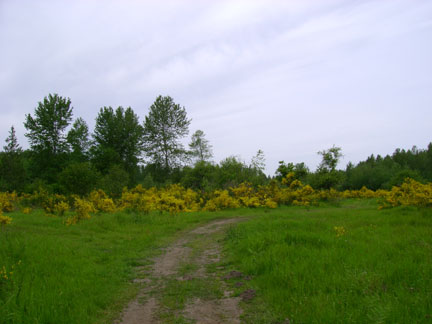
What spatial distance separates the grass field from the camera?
4172mm

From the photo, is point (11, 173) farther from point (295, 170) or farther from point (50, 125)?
point (295, 170)

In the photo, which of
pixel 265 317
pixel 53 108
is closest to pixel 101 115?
pixel 53 108

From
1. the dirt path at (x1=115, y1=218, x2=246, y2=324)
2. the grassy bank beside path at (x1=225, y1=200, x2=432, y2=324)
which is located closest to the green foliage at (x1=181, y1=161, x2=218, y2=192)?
the grassy bank beside path at (x1=225, y1=200, x2=432, y2=324)

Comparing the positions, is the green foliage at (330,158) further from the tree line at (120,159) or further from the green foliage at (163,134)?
the green foliage at (163,134)

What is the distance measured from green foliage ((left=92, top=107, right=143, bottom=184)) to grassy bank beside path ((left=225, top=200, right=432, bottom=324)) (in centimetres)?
3371

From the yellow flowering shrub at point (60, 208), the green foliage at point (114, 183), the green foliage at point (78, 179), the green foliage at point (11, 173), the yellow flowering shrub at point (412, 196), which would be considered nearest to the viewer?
the yellow flowering shrub at point (412, 196)

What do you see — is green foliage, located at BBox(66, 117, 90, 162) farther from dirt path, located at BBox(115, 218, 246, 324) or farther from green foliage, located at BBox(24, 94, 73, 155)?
dirt path, located at BBox(115, 218, 246, 324)

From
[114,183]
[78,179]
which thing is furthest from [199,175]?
[78,179]

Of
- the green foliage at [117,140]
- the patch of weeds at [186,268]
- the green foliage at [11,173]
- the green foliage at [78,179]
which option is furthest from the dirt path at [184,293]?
the green foliage at [117,140]

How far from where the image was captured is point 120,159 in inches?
1609

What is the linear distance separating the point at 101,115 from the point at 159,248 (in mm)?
35472

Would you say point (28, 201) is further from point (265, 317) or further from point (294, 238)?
point (265, 317)

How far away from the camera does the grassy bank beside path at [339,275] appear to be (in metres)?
4.02

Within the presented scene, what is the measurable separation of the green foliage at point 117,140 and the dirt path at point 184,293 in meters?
33.1
